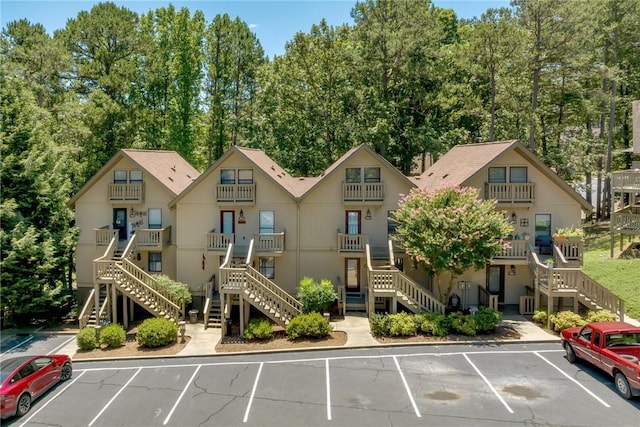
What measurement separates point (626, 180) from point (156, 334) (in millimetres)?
27662

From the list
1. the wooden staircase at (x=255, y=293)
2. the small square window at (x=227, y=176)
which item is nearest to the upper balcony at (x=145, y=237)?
the small square window at (x=227, y=176)

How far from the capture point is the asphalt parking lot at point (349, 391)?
14062mm

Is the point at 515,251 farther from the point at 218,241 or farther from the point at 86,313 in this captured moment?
the point at 86,313

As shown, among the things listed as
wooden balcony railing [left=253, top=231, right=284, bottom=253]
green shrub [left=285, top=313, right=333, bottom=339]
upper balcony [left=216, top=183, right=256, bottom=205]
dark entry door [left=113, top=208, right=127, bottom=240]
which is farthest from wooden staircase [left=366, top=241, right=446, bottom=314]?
dark entry door [left=113, top=208, right=127, bottom=240]

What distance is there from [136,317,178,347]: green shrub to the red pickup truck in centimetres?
1658

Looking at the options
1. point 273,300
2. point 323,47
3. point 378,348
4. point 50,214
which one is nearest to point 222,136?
point 323,47

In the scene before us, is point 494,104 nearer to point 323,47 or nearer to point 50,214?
point 323,47

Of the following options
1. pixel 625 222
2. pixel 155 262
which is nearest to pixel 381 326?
pixel 155 262

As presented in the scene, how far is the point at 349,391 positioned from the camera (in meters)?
15.8

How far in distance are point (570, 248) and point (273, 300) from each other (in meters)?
14.9

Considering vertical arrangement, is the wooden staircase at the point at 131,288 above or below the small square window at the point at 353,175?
below

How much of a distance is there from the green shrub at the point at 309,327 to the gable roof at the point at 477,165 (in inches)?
365

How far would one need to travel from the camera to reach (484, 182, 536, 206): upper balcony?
78.2ft

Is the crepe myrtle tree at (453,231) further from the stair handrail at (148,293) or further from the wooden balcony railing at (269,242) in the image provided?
the stair handrail at (148,293)
